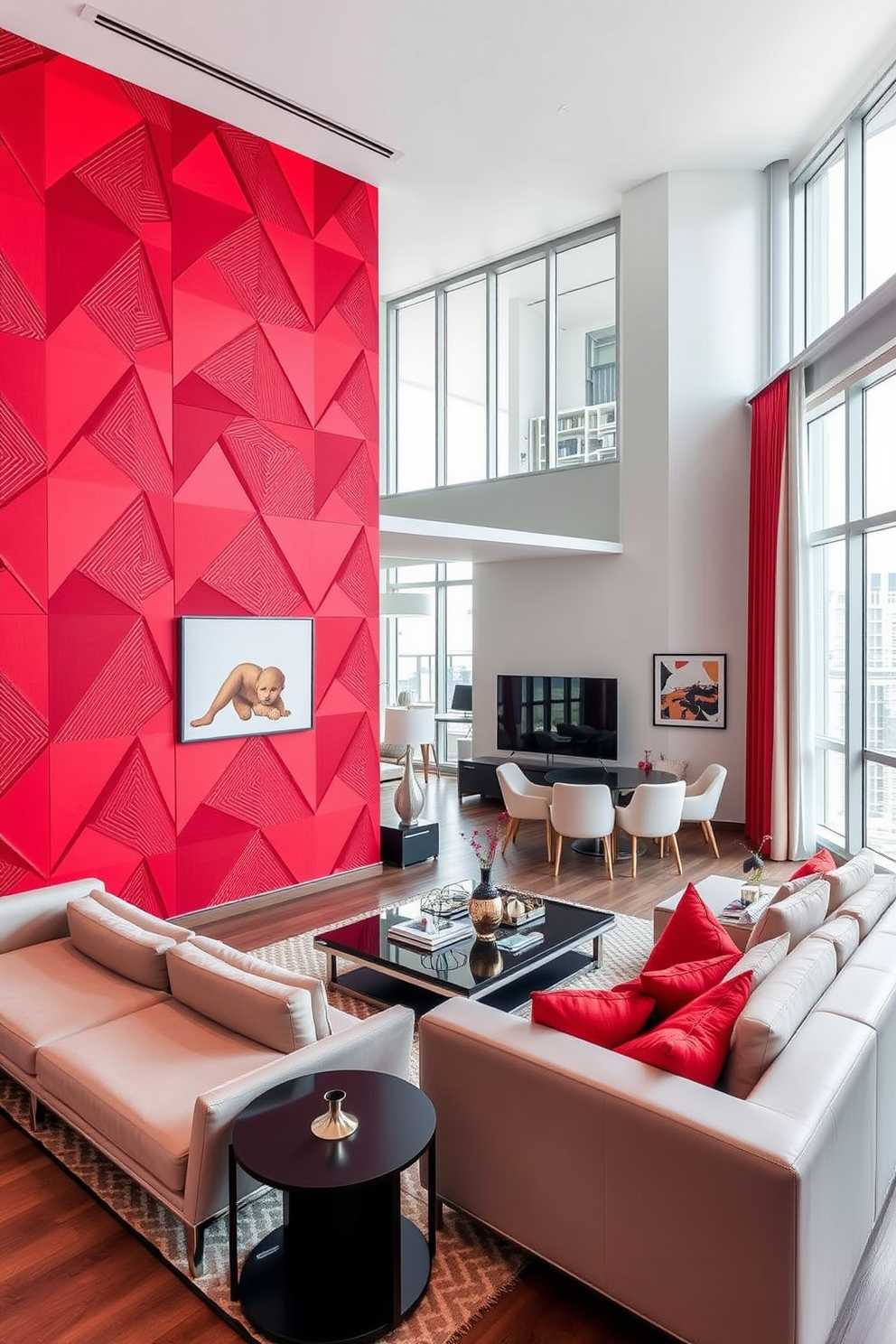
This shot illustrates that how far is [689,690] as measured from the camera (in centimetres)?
804

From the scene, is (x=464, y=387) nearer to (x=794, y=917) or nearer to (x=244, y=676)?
(x=244, y=676)

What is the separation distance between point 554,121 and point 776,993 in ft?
21.1

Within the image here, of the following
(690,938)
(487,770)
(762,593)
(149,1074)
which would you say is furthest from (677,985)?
(487,770)

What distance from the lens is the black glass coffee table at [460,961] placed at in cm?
377

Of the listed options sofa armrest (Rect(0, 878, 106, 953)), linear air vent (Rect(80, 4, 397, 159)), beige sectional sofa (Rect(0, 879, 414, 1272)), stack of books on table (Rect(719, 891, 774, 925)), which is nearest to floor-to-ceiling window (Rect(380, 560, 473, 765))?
linear air vent (Rect(80, 4, 397, 159))

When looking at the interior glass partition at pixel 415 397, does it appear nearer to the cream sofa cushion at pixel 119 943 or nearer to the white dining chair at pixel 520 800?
the white dining chair at pixel 520 800

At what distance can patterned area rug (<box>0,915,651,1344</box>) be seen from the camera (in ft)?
7.42

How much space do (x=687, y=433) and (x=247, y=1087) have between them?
6.99 metres

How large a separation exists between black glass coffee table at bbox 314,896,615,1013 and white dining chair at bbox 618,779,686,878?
76.5 inches

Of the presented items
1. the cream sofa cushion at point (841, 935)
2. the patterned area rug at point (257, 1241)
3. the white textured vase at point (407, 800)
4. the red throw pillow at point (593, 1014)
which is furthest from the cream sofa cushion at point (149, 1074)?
the white textured vase at point (407, 800)

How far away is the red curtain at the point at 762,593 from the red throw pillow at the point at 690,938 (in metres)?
4.42

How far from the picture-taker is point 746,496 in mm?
7887

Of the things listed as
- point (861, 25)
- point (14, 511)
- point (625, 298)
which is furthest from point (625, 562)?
point (14, 511)

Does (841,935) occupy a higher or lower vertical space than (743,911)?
higher
